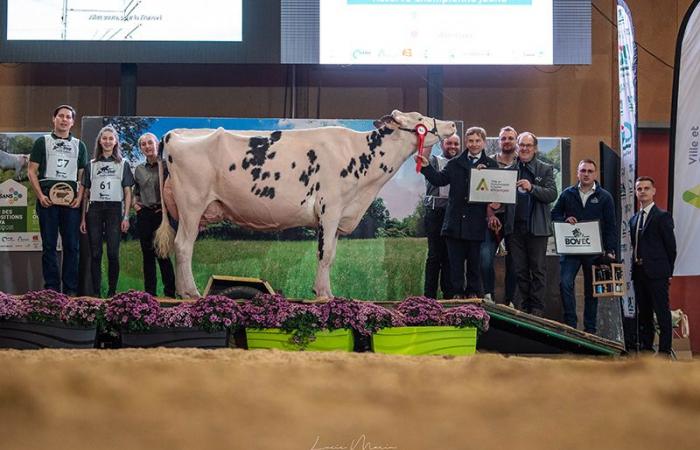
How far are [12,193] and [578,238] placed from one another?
480 cm

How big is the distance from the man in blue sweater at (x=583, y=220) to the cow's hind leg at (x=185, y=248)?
9.16 ft

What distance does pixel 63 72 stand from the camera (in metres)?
8.52

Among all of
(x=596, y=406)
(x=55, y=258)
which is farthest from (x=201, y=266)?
(x=596, y=406)

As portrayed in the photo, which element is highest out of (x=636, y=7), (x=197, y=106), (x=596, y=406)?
(x=636, y=7)

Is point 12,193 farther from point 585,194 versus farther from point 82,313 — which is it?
point 585,194

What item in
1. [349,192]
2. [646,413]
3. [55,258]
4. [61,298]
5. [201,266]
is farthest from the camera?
[201,266]

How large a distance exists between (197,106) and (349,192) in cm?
383

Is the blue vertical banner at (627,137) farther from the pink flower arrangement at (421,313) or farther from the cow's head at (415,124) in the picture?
the pink flower arrangement at (421,313)

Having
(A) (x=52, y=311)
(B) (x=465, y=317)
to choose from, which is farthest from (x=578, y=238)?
(A) (x=52, y=311)

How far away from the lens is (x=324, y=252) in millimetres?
5180

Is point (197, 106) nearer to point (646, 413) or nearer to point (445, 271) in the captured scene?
point (445, 271)

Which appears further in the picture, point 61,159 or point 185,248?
point 61,159

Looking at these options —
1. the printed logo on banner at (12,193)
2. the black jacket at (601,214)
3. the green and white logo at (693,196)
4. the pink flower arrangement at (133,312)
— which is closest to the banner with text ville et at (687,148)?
the green and white logo at (693,196)

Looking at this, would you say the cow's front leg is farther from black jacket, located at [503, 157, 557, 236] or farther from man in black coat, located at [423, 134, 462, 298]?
black jacket, located at [503, 157, 557, 236]
